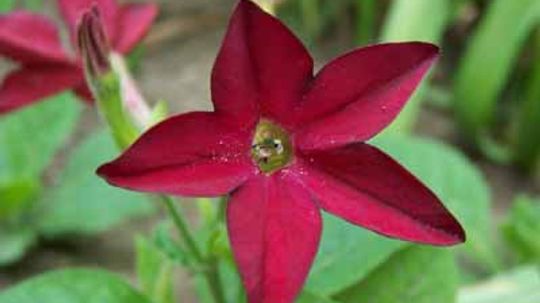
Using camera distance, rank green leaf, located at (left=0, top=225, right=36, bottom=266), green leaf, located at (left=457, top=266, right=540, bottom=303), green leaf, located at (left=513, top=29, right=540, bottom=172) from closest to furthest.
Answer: green leaf, located at (left=457, top=266, right=540, bottom=303), green leaf, located at (left=0, top=225, right=36, bottom=266), green leaf, located at (left=513, top=29, right=540, bottom=172)

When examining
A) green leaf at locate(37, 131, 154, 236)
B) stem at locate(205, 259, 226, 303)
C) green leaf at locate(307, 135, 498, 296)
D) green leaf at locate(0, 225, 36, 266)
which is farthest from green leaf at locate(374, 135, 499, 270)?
green leaf at locate(0, 225, 36, 266)

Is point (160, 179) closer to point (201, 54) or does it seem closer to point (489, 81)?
point (489, 81)

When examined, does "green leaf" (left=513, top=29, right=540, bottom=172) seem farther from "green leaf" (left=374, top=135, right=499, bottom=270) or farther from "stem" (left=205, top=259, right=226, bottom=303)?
"stem" (left=205, top=259, right=226, bottom=303)

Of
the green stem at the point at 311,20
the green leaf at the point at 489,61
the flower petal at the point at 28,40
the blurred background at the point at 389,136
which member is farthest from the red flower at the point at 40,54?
the green stem at the point at 311,20

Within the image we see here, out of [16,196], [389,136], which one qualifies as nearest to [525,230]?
[389,136]

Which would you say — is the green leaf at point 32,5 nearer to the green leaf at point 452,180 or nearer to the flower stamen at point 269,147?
the green leaf at point 452,180
